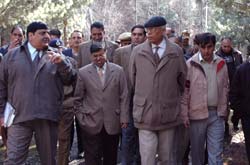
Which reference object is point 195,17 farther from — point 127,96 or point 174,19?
point 127,96

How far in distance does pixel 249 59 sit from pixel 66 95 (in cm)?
259

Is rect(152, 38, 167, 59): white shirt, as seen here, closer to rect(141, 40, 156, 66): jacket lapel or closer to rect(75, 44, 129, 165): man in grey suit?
rect(141, 40, 156, 66): jacket lapel

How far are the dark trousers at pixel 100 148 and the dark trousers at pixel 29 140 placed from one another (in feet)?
2.16

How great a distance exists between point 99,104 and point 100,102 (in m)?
0.03

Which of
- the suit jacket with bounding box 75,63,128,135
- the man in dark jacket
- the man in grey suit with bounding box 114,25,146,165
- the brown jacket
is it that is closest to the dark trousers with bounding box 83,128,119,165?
the suit jacket with bounding box 75,63,128,135

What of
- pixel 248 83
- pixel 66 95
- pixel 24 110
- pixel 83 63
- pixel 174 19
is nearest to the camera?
pixel 24 110

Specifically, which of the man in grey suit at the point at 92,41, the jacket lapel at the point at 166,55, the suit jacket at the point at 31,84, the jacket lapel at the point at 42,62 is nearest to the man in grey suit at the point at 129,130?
the man in grey suit at the point at 92,41

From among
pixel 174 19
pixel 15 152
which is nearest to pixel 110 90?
pixel 15 152

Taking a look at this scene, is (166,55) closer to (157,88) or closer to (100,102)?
(157,88)

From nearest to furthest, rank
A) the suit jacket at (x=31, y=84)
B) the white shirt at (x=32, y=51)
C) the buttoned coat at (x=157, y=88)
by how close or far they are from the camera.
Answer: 1. the suit jacket at (x=31, y=84)
2. the white shirt at (x=32, y=51)
3. the buttoned coat at (x=157, y=88)

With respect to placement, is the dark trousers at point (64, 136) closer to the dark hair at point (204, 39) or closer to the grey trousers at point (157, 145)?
the grey trousers at point (157, 145)

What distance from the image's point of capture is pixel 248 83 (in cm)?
606

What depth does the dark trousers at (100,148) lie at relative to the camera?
6211 millimetres

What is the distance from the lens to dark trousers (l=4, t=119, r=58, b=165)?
5426 mm
